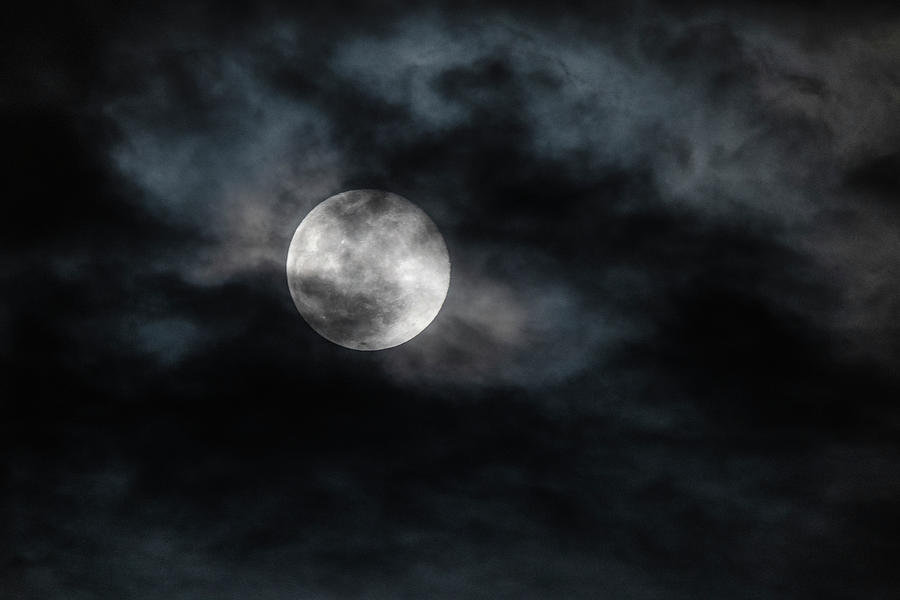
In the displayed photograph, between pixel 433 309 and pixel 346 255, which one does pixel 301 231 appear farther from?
pixel 433 309

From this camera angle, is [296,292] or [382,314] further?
[296,292]

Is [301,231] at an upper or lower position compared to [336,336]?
upper

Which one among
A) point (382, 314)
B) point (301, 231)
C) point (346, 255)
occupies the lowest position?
point (382, 314)

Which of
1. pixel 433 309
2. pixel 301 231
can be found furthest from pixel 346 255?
pixel 433 309

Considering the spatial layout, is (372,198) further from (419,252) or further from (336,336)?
(336,336)

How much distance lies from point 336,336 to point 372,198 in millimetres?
6577

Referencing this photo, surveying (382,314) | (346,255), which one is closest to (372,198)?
(346,255)

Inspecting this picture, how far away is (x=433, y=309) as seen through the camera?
25.6 metres

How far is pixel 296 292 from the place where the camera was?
26.2m

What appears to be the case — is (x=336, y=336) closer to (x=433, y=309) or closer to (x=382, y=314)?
(x=382, y=314)

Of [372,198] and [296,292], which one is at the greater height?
[372,198]

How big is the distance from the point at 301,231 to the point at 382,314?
17.5 feet

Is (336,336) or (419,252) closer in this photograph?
(419,252)

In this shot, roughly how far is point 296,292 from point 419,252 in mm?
6538
